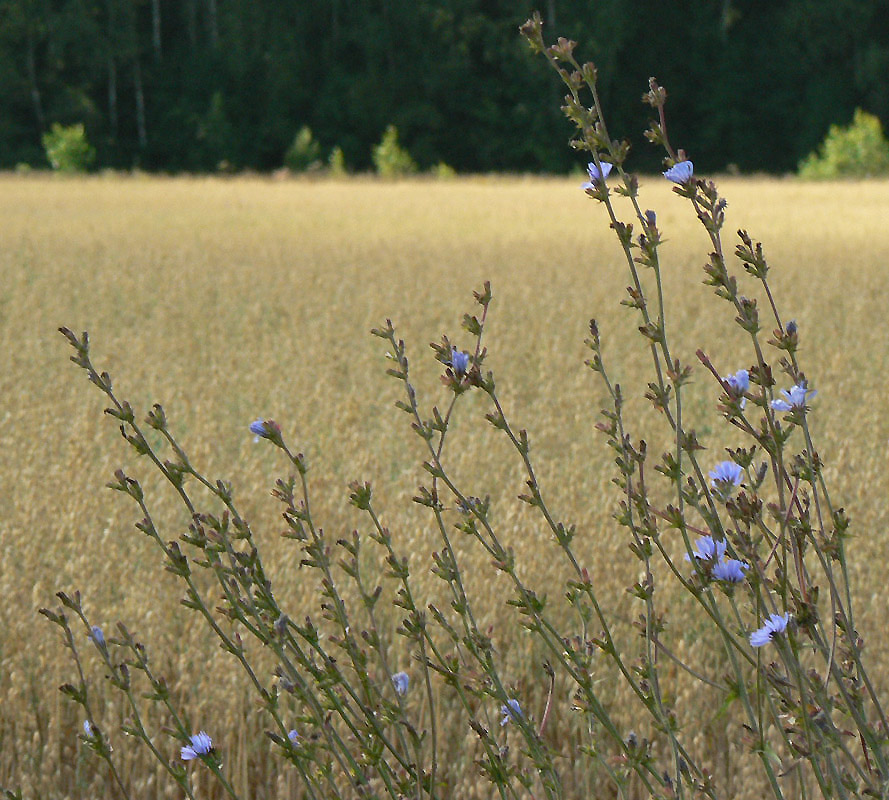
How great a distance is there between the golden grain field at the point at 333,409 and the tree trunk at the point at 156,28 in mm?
22393

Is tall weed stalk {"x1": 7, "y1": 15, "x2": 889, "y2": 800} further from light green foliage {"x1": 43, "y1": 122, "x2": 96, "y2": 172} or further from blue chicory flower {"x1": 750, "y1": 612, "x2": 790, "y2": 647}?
light green foliage {"x1": 43, "y1": 122, "x2": 96, "y2": 172}

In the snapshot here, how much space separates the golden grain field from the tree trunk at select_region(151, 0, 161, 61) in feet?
73.5

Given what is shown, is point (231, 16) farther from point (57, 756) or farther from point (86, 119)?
point (57, 756)

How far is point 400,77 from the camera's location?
108 ft

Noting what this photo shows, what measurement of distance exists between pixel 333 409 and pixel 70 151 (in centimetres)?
2675

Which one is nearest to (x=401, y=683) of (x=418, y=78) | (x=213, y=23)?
(x=418, y=78)

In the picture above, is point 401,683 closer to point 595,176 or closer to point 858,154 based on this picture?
point 595,176

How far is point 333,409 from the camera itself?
4973 mm

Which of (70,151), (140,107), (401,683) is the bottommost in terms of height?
(70,151)

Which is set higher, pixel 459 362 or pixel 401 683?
pixel 459 362

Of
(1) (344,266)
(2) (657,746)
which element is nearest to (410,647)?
(2) (657,746)

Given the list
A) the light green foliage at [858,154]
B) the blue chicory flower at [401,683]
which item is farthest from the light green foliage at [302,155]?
the blue chicory flower at [401,683]

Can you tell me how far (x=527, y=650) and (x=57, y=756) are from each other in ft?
3.22

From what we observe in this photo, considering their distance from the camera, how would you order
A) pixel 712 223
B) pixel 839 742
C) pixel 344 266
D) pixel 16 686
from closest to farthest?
1. pixel 839 742
2. pixel 712 223
3. pixel 16 686
4. pixel 344 266
